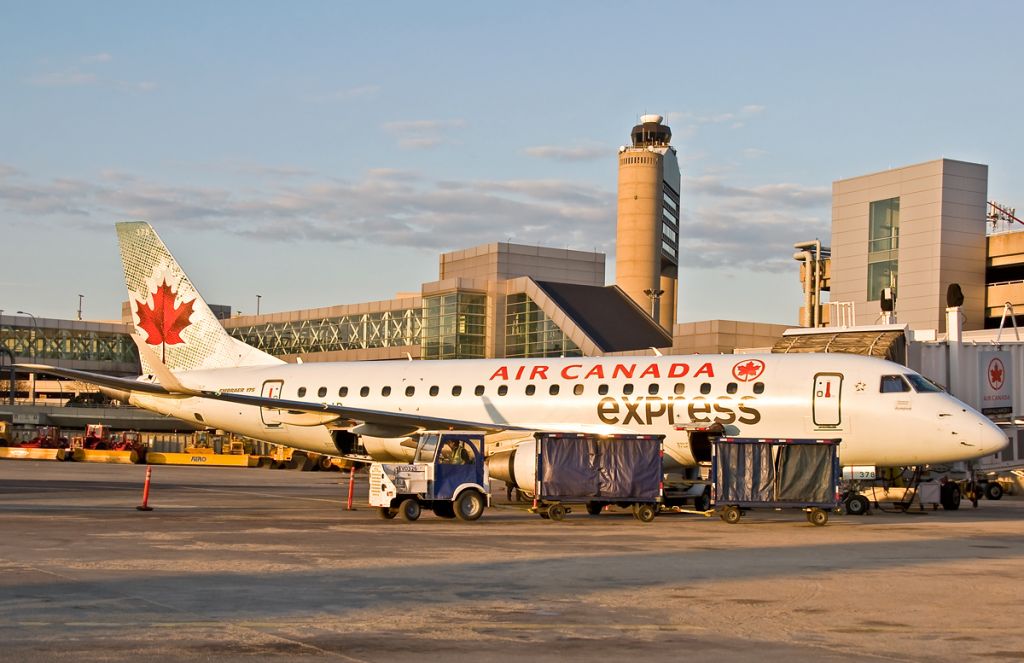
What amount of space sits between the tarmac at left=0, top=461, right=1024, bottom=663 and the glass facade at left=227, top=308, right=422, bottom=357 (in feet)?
242

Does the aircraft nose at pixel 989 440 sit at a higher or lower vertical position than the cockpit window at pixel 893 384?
lower

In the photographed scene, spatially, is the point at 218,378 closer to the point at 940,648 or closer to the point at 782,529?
the point at 782,529

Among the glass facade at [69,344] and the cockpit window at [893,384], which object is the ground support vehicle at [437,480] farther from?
the glass facade at [69,344]

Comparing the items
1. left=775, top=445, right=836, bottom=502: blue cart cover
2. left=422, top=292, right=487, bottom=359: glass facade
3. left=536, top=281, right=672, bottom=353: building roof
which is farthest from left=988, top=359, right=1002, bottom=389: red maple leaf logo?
left=422, top=292, right=487, bottom=359: glass facade

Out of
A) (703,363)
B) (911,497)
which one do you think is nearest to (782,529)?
(703,363)

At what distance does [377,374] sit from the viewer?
41.8m

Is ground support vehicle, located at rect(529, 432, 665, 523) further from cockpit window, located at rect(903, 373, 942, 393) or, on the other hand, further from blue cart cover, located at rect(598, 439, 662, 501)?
cockpit window, located at rect(903, 373, 942, 393)

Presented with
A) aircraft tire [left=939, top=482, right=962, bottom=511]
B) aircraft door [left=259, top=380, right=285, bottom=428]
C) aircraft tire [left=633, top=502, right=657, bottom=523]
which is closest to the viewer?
aircraft tire [left=633, top=502, right=657, bottom=523]

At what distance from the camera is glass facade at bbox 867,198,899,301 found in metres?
85.4

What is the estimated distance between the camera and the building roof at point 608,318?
90.3 metres

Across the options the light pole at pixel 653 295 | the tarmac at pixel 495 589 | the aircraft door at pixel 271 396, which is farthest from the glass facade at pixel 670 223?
the tarmac at pixel 495 589

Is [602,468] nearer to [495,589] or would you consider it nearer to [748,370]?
[748,370]

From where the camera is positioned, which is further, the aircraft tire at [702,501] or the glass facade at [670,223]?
the glass facade at [670,223]

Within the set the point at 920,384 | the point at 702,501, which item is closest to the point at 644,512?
the point at 702,501
